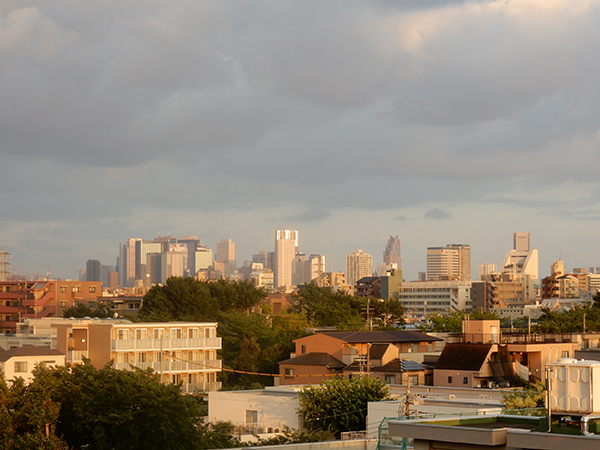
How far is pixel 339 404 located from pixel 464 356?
16823 mm

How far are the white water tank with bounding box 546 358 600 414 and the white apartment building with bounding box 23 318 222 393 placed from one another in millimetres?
55129

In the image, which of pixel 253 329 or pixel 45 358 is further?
pixel 253 329

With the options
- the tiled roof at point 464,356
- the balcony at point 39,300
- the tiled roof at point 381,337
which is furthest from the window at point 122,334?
the balcony at point 39,300

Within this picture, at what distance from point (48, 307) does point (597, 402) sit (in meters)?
124

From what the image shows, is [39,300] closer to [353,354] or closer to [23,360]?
[23,360]

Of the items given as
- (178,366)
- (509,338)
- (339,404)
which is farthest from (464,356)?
(178,366)

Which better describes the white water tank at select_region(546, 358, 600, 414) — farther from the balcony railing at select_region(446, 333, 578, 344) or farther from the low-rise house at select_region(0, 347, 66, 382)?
the low-rise house at select_region(0, 347, 66, 382)

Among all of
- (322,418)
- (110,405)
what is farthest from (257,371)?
(110,405)

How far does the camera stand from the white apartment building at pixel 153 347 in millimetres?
64500

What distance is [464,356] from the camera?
5194 cm

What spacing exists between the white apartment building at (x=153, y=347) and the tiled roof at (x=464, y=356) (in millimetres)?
21971

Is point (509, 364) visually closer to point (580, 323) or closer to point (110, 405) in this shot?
point (110, 405)

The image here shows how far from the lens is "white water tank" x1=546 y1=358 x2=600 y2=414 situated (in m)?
9.09

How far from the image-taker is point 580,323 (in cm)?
8631
